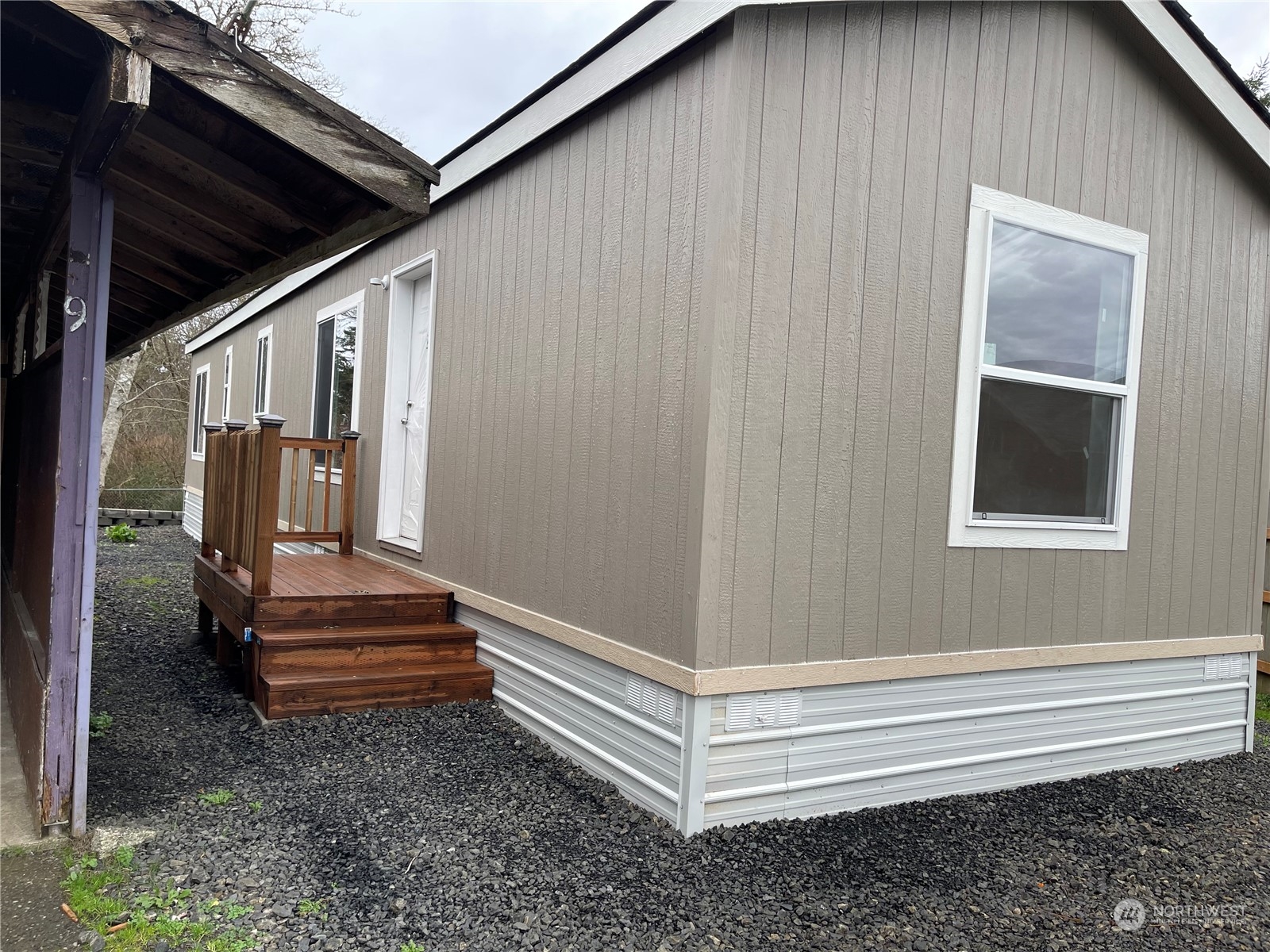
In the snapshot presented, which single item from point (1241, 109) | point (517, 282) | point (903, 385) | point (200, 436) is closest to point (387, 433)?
point (517, 282)

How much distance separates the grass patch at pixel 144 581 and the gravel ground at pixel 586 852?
4062 mm

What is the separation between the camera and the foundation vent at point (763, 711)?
10.2 feet

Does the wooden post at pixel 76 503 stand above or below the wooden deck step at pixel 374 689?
above

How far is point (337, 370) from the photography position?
715 cm

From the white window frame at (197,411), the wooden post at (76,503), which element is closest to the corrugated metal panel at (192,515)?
the white window frame at (197,411)

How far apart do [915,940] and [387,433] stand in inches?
181

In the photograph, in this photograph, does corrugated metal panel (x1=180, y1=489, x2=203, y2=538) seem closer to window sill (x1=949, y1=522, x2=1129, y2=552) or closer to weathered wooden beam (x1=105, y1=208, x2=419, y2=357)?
weathered wooden beam (x1=105, y1=208, x2=419, y2=357)

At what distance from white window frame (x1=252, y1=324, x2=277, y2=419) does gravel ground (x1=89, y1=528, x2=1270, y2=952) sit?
5763 millimetres

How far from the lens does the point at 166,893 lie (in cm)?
241

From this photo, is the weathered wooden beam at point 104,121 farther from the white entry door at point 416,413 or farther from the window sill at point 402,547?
the window sill at point 402,547

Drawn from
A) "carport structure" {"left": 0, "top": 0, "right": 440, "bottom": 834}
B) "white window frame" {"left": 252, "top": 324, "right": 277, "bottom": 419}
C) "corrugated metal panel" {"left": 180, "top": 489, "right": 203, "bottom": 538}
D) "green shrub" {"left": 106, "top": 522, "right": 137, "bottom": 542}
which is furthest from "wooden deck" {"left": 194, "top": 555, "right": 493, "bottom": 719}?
"corrugated metal panel" {"left": 180, "top": 489, "right": 203, "bottom": 538}

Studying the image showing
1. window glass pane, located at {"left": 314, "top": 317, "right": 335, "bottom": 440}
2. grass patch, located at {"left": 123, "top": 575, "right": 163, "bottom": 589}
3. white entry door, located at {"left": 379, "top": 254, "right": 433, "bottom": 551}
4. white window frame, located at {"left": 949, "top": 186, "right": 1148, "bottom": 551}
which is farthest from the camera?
grass patch, located at {"left": 123, "top": 575, "right": 163, "bottom": 589}

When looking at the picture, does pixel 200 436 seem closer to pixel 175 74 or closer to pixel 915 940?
pixel 175 74

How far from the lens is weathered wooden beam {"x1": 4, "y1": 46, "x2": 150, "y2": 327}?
2.11 metres
